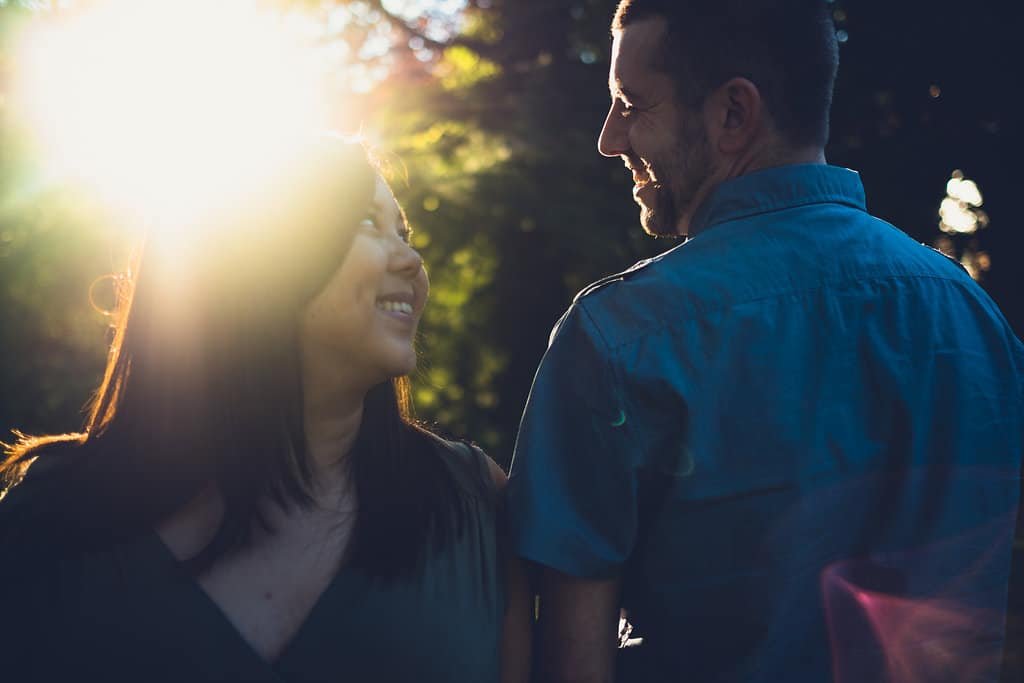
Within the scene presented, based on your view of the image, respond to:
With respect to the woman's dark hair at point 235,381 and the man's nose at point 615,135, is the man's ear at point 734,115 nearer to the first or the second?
the man's nose at point 615,135

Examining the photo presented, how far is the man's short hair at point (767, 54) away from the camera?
6.20 feet

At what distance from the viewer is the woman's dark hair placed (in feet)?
6.20

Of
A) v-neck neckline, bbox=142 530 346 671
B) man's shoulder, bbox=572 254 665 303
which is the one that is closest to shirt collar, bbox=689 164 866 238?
man's shoulder, bbox=572 254 665 303

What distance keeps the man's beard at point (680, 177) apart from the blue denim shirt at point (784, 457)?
0.76ft

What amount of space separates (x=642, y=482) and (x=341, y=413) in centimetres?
67

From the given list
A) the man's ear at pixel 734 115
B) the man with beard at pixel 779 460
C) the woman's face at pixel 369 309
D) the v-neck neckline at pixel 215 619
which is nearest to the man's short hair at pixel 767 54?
the man's ear at pixel 734 115

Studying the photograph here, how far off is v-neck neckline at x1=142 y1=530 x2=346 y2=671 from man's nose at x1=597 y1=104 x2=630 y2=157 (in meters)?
1.13

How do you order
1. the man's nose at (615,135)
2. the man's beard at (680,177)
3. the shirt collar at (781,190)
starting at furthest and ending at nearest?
the man's nose at (615,135) < the man's beard at (680,177) < the shirt collar at (781,190)

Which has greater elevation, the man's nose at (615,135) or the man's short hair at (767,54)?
the man's short hair at (767,54)

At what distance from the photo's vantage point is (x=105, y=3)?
22.0 feet

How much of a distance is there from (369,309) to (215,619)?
0.64 meters

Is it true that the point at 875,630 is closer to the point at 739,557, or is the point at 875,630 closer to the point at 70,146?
the point at 739,557

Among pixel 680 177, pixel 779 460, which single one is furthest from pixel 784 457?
pixel 680 177

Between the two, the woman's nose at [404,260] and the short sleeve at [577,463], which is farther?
the woman's nose at [404,260]
